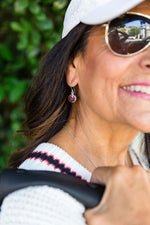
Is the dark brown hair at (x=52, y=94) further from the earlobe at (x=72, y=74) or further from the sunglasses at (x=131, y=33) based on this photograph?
the sunglasses at (x=131, y=33)

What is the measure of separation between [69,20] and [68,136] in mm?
576

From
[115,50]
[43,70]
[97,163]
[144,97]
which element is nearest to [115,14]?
[115,50]

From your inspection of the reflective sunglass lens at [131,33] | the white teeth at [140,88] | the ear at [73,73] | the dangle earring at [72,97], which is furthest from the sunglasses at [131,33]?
the dangle earring at [72,97]

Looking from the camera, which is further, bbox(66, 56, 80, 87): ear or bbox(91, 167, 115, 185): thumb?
bbox(66, 56, 80, 87): ear

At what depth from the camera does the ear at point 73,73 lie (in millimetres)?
1631

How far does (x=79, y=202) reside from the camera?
3.76 feet

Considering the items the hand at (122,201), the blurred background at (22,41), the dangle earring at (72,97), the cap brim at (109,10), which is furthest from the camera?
the blurred background at (22,41)

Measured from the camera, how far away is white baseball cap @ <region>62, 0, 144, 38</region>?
1.32 m

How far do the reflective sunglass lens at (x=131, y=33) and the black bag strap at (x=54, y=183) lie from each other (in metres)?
0.59

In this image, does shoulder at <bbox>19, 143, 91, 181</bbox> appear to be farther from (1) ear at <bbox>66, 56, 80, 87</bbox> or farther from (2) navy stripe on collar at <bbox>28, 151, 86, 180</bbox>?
(1) ear at <bbox>66, 56, 80, 87</bbox>

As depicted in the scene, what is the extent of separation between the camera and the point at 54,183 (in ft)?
3.70

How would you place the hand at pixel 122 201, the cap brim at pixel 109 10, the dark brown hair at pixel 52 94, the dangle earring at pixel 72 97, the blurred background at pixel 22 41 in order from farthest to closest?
the blurred background at pixel 22 41 < the dangle earring at pixel 72 97 < the dark brown hair at pixel 52 94 < the cap brim at pixel 109 10 < the hand at pixel 122 201

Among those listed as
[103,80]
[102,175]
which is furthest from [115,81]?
[102,175]

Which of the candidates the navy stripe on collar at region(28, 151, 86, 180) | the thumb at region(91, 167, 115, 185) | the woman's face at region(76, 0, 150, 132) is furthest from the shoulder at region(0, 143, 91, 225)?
the woman's face at region(76, 0, 150, 132)
